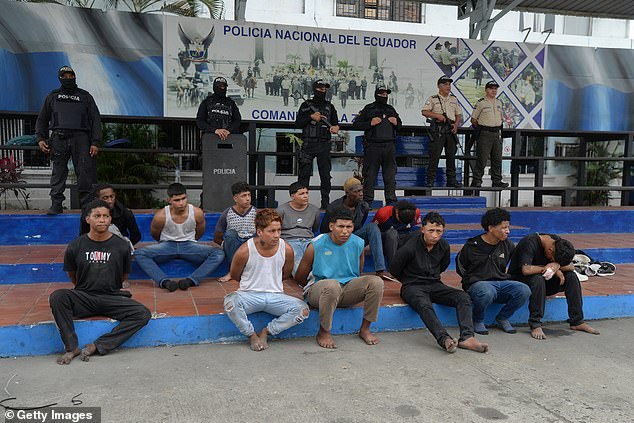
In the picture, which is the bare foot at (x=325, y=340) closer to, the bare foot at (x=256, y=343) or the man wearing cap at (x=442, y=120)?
the bare foot at (x=256, y=343)

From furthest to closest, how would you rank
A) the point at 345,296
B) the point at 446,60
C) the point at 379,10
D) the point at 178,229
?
the point at 379,10
the point at 446,60
the point at 178,229
the point at 345,296

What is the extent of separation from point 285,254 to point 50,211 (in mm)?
3820

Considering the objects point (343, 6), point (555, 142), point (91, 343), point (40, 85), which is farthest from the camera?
point (343, 6)

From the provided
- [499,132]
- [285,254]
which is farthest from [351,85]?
[285,254]

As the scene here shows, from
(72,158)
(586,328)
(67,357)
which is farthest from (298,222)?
(72,158)

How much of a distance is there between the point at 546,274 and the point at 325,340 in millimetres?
2003

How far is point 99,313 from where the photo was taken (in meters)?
3.92

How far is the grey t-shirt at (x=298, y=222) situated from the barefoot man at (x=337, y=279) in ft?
3.62

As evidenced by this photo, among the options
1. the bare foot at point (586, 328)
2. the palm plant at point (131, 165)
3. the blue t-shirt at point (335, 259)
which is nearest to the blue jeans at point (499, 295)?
the bare foot at point (586, 328)

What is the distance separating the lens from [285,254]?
4.28m

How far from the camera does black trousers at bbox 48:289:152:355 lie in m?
3.68

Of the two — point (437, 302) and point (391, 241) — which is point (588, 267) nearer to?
point (391, 241)

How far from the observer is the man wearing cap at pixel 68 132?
21.4 feet

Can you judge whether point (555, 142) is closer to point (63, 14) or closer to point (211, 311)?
point (63, 14)
